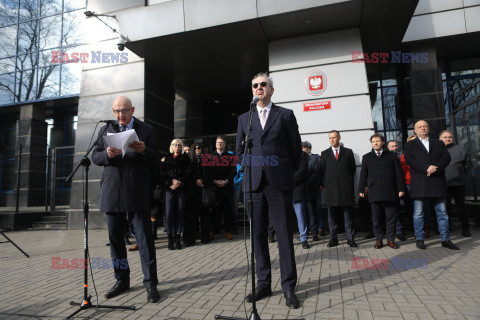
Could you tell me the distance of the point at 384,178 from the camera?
5645 mm

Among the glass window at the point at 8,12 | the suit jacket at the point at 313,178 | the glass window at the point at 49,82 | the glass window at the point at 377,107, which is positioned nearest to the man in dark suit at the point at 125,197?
the suit jacket at the point at 313,178

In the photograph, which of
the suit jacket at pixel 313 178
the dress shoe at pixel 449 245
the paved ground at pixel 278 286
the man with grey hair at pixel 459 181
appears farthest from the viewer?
the suit jacket at pixel 313 178

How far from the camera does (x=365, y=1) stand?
673cm

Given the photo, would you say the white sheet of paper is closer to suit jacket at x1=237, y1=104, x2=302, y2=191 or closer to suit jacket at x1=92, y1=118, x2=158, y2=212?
suit jacket at x1=92, y1=118, x2=158, y2=212

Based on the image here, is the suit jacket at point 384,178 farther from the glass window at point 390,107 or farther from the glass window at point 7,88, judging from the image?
the glass window at point 7,88

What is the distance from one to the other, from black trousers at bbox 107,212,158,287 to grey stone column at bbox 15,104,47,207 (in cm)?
1279

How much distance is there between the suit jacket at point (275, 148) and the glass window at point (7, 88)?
17.0 meters

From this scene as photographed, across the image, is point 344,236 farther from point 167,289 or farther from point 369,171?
point 167,289

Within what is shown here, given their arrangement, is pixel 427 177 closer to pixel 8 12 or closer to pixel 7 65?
pixel 7 65

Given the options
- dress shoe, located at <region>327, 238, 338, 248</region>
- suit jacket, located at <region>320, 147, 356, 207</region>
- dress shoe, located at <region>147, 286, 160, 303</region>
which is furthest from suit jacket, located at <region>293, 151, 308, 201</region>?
dress shoe, located at <region>147, 286, 160, 303</region>

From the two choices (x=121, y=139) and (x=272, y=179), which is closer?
(x=121, y=139)

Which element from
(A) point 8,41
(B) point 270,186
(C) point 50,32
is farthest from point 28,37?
(B) point 270,186

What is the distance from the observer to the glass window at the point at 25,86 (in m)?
15.3

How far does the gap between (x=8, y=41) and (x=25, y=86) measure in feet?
9.54
